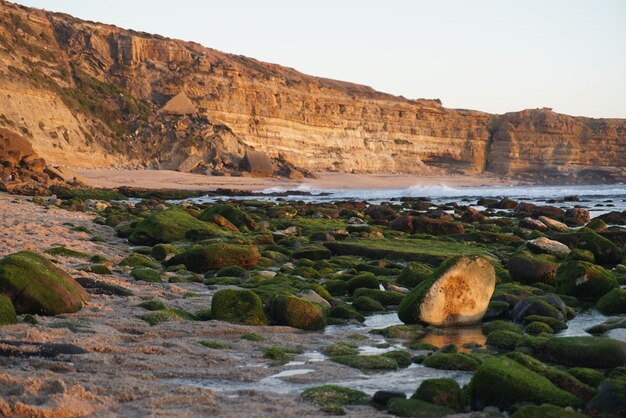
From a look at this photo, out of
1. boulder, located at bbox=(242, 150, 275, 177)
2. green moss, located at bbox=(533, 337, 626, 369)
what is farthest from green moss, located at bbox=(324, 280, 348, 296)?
boulder, located at bbox=(242, 150, 275, 177)

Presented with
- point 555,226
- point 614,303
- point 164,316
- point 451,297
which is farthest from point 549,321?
point 555,226

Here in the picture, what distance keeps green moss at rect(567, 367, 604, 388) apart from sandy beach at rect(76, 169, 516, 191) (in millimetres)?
34091

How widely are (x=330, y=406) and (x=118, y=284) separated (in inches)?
204

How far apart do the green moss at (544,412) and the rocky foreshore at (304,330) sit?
0.05 feet

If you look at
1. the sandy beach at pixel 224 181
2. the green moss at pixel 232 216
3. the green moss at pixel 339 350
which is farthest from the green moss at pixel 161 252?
the sandy beach at pixel 224 181

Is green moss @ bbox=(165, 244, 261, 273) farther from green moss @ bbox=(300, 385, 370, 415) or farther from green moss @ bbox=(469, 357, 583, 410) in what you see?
green moss @ bbox=(469, 357, 583, 410)

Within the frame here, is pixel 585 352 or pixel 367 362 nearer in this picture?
pixel 585 352

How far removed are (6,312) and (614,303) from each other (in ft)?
22.7

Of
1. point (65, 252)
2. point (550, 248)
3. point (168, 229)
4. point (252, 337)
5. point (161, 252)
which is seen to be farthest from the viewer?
point (168, 229)

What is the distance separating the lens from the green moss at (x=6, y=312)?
6.47 m

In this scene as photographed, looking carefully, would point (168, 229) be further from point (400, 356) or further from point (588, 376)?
point (588, 376)

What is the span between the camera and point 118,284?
9.31 metres

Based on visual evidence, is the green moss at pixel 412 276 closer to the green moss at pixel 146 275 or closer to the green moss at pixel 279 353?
the green moss at pixel 146 275

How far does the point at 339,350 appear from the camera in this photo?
6.68 m
